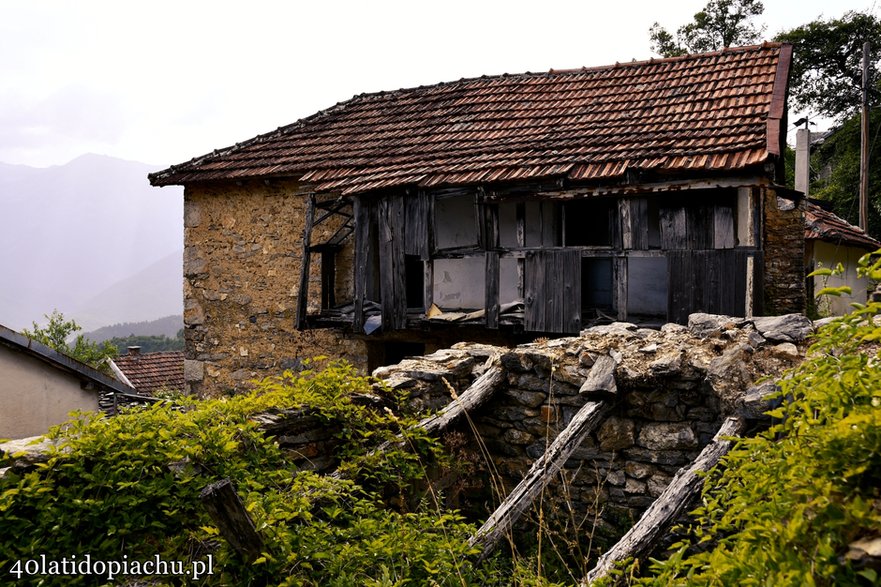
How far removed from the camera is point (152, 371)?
2505cm

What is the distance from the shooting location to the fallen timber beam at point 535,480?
3889 mm

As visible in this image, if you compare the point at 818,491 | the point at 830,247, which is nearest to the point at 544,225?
the point at 818,491

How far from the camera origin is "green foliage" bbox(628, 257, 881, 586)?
5.68 feet

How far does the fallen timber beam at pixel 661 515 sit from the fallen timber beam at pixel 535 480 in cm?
55

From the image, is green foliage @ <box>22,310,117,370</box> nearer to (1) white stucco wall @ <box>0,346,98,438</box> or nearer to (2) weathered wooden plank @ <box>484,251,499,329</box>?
(1) white stucco wall @ <box>0,346,98,438</box>

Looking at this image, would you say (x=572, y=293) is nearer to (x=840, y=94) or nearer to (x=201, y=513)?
(x=201, y=513)

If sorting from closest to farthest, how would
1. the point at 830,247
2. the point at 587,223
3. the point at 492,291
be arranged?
1. the point at 492,291
2. the point at 587,223
3. the point at 830,247

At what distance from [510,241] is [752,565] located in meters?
8.37

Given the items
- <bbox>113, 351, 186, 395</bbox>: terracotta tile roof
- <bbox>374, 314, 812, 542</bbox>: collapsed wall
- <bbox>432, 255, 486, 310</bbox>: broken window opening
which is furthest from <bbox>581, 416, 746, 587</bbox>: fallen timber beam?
<bbox>113, 351, 186, 395</bbox>: terracotta tile roof

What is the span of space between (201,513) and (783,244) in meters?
9.04

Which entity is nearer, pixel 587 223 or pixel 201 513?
pixel 201 513

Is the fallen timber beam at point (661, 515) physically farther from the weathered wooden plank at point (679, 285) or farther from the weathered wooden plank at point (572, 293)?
the weathered wooden plank at point (572, 293)

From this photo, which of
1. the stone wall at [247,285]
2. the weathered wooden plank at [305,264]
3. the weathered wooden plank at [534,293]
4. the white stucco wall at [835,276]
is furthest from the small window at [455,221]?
the white stucco wall at [835,276]

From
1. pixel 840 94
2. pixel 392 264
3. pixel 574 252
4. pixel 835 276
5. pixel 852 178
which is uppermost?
pixel 840 94
